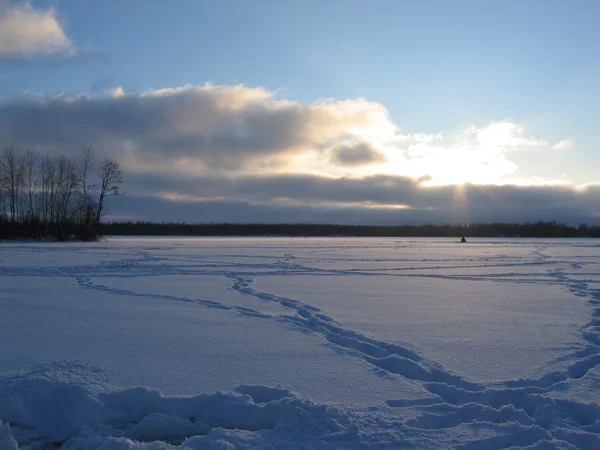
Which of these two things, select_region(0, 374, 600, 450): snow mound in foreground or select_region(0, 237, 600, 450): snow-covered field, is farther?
select_region(0, 237, 600, 450): snow-covered field

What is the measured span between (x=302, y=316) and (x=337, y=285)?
11.1 feet

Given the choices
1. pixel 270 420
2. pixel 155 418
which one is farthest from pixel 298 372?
pixel 155 418

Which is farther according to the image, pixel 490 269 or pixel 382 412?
pixel 490 269

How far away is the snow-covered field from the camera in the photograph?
2.67 metres

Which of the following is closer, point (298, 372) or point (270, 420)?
point (270, 420)

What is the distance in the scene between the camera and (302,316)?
5754 mm

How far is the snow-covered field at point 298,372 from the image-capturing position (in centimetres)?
267

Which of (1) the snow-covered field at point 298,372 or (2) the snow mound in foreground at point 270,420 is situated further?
(1) the snow-covered field at point 298,372

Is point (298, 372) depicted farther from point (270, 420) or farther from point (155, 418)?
point (155, 418)

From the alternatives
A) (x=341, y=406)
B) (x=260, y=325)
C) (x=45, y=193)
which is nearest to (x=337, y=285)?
(x=260, y=325)

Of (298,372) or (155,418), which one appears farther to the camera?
(298,372)

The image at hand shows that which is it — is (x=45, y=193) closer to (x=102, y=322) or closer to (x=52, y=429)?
(x=102, y=322)

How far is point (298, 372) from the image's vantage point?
3.57m

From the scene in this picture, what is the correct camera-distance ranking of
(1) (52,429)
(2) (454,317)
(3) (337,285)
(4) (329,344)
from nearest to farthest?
1. (1) (52,429)
2. (4) (329,344)
3. (2) (454,317)
4. (3) (337,285)
